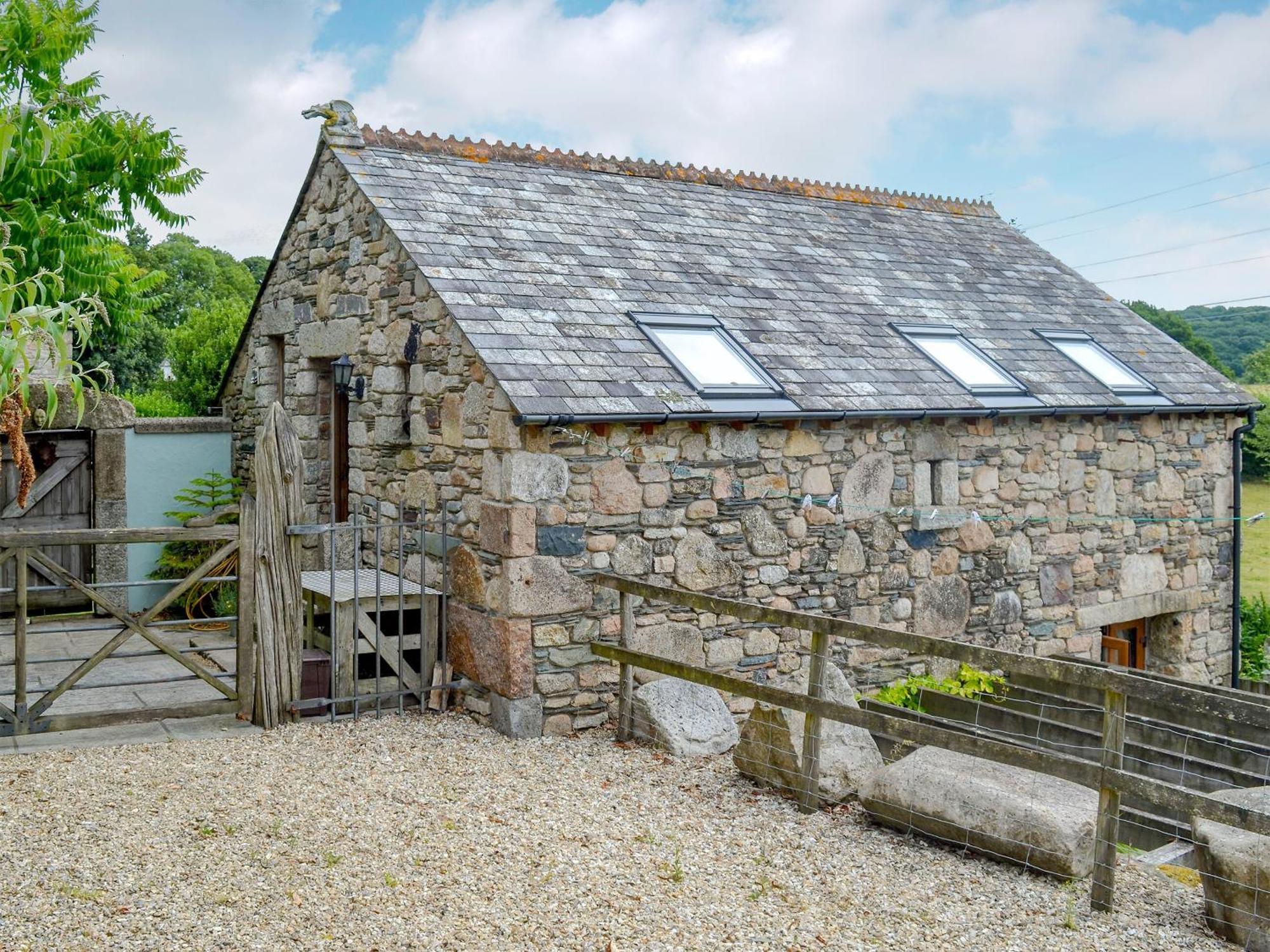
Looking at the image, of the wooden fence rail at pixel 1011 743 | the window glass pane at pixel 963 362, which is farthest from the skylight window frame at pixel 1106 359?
the wooden fence rail at pixel 1011 743

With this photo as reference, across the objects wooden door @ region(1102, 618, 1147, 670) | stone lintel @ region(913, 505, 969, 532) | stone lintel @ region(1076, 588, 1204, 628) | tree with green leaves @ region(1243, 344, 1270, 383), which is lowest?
wooden door @ region(1102, 618, 1147, 670)

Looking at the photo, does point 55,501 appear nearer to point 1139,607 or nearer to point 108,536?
point 108,536

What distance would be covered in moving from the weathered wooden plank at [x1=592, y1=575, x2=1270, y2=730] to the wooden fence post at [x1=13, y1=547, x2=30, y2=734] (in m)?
3.48

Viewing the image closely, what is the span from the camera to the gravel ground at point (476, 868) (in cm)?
455

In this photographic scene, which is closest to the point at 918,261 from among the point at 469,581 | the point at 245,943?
the point at 469,581

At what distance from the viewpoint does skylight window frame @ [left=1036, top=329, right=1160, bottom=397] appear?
10.7 metres

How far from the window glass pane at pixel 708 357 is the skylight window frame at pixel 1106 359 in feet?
13.4

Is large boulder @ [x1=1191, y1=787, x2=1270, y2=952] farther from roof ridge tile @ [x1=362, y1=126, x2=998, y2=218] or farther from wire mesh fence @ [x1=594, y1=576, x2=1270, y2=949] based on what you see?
roof ridge tile @ [x1=362, y1=126, x2=998, y2=218]

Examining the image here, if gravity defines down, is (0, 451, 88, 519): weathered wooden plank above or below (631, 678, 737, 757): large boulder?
above

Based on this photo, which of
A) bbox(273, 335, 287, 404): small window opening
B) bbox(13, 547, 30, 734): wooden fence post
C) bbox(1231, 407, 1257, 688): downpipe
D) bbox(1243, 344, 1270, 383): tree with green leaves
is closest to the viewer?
bbox(13, 547, 30, 734): wooden fence post

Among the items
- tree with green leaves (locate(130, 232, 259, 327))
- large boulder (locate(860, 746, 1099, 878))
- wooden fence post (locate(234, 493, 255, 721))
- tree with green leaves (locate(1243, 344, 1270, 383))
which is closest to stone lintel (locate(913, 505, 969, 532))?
large boulder (locate(860, 746, 1099, 878))

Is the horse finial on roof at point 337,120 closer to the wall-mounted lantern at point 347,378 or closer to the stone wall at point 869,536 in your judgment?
the wall-mounted lantern at point 347,378

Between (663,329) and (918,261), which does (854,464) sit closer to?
(663,329)

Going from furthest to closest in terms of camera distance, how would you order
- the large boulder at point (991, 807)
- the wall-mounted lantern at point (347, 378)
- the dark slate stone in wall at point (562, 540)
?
the wall-mounted lantern at point (347, 378) → the dark slate stone in wall at point (562, 540) → the large boulder at point (991, 807)
